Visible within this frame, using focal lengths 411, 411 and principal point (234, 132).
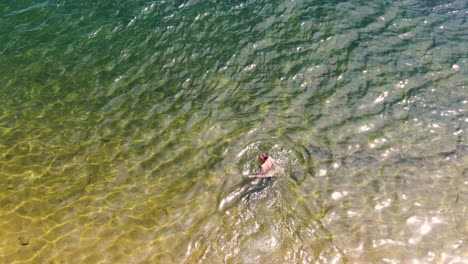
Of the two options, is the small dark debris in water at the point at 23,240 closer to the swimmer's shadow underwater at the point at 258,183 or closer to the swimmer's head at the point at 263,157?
the swimmer's shadow underwater at the point at 258,183

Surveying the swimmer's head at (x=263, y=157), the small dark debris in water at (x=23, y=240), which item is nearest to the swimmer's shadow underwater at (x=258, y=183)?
the swimmer's head at (x=263, y=157)

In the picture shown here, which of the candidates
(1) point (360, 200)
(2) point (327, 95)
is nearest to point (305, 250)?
(1) point (360, 200)

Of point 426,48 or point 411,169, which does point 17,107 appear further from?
point 426,48

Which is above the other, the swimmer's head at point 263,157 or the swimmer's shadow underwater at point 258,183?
the swimmer's head at point 263,157

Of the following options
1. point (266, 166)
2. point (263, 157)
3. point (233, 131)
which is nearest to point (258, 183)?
point (266, 166)

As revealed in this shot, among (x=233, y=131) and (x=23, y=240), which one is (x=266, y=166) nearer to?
(x=233, y=131)

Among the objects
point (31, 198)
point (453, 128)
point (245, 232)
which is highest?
point (31, 198)

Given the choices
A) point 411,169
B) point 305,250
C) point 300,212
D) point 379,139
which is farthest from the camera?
point 379,139
